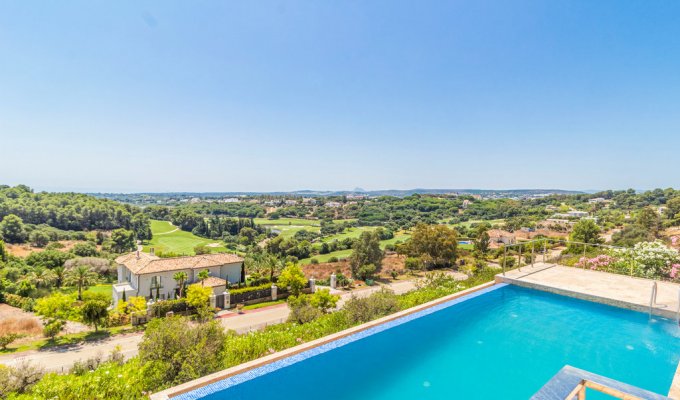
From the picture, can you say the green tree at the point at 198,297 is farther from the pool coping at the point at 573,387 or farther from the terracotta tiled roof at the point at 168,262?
the pool coping at the point at 573,387

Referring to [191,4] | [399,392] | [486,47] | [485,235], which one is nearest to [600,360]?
[399,392]

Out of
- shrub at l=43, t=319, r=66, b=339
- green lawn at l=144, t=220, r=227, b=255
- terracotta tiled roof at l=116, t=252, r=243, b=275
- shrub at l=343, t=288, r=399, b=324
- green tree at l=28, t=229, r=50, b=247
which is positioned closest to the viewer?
shrub at l=343, t=288, r=399, b=324

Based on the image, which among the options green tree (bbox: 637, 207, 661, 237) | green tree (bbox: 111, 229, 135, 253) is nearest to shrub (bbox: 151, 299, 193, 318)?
green tree (bbox: 637, 207, 661, 237)

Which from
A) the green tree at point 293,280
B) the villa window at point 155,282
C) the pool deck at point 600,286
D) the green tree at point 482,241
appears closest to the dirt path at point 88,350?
the green tree at point 293,280

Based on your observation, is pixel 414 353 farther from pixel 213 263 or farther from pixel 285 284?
pixel 213 263

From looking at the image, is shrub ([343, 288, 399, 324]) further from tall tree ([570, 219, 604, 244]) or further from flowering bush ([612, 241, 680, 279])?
tall tree ([570, 219, 604, 244])
